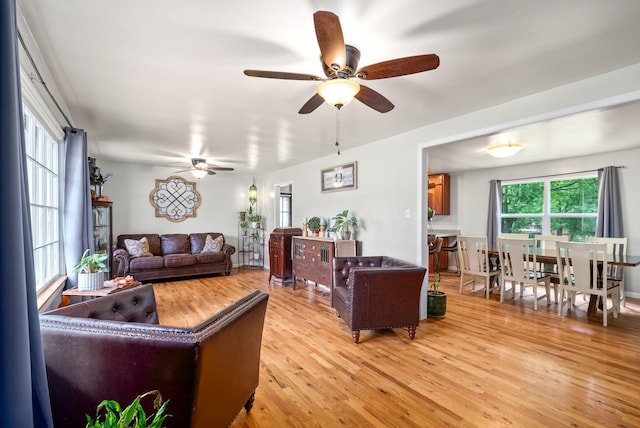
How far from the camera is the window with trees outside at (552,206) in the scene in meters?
5.42

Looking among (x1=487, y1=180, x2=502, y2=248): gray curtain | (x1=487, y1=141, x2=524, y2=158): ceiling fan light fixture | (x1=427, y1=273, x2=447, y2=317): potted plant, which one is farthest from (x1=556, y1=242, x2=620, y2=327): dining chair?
(x1=487, y1=180, x2=502, y2=248): gray curtain

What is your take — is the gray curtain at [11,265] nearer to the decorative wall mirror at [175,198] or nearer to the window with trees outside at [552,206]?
the decorative wall mirror at [175,198]

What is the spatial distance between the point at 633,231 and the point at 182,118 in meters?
7.03

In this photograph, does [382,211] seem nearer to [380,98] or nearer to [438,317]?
[438,317]

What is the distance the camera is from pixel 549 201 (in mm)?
5922

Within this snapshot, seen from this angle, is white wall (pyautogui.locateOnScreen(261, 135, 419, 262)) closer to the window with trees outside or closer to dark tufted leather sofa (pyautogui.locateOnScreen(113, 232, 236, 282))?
dark tufted leather sofa (pyautogui.locateOnScreen(113, 232, 236, 282))

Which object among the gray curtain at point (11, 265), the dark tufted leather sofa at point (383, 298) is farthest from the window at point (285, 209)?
the gray curtain at point (11, 265)

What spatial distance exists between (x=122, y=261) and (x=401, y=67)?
588 centimetres

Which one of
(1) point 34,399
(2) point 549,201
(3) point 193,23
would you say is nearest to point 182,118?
(3) point 193,23

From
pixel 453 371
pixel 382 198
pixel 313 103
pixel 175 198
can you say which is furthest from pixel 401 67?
pixel 175 198

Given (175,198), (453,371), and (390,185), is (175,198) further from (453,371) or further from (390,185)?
(453,371)

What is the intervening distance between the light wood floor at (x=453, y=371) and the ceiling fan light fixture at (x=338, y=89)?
2044 millimetres

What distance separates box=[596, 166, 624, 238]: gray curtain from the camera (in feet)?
15.9

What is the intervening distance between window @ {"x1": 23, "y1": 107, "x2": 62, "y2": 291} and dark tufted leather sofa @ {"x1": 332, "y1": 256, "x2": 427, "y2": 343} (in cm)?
272
